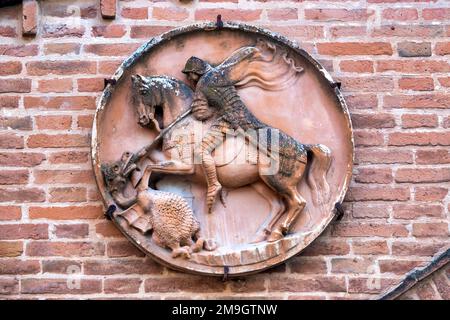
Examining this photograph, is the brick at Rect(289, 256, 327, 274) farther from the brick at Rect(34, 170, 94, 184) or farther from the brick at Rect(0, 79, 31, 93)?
the brick at Rect(0, 79, 31, 93)

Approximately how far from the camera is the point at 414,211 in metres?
5.86

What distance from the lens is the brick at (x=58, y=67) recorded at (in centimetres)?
602

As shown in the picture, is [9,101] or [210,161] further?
[9,101]

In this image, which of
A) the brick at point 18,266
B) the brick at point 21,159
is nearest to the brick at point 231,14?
the brick at point 21,159

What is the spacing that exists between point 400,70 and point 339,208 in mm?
864

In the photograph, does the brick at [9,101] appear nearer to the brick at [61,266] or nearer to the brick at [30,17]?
the brick at [30,17]

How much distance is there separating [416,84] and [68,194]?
6.27 feet

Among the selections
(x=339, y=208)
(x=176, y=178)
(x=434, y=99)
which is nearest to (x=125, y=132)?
(x=176, y=178)

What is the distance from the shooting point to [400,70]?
6.06 meters

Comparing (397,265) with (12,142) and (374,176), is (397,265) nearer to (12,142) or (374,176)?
(374,176)

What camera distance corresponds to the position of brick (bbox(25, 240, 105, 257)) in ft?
18.9

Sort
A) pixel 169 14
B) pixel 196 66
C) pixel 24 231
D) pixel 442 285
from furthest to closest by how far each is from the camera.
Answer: pixel 169 14, pixel 196 66, pixel 24 231, pixel 442 285

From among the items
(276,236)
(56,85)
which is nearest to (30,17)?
(56,85)

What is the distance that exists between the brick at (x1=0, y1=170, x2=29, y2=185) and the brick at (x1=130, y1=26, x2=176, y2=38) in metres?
0.93
